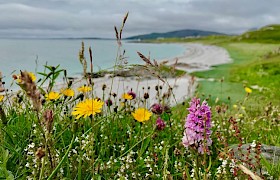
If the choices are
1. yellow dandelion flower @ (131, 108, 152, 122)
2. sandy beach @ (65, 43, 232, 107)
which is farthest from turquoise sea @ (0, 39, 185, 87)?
sandy beach @ (65, 43, 232, 107)

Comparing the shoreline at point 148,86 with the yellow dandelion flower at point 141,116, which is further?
the shoreline at point 148,86

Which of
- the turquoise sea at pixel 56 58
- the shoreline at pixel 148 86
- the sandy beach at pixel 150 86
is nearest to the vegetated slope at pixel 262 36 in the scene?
the turquoise sea at pixel 56 58

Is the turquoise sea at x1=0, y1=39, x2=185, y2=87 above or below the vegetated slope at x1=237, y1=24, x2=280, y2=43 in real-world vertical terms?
below

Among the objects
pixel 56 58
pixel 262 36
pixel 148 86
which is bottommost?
pixel 56 58

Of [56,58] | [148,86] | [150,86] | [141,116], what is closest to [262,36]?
[56,58]

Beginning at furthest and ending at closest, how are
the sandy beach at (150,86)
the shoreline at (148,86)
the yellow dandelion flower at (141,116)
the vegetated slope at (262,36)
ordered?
the vegetated slope at (262,36)
the sandy beach at (150,86)
the shoreline at (148,86)
the yellow dandelion flower at (141,116)

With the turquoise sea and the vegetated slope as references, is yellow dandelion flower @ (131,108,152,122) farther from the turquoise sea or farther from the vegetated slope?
the vegetated slope

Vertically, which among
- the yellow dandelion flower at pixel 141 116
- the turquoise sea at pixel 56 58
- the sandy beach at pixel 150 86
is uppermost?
the yellow dandelion flower at pixel 141 116

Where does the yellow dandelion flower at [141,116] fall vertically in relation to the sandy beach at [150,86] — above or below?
above

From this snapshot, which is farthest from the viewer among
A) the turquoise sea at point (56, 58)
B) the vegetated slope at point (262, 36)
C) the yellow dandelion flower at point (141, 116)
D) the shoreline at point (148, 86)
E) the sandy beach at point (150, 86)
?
the vegetated slope at point (262, 36)

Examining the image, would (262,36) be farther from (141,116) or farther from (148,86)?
(141,116)

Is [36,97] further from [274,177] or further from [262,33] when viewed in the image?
[262,33]

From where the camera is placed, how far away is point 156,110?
311 cm

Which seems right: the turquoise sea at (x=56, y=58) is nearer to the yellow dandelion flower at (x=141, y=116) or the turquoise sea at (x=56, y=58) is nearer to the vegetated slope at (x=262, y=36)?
the yellow dandelion flower at (x=141, y=116)
